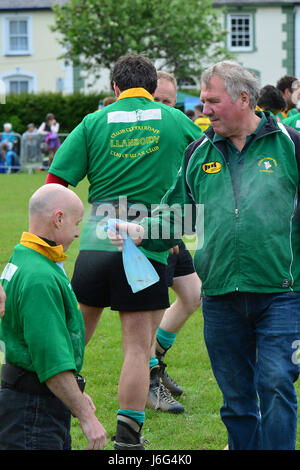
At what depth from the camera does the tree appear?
33906mm

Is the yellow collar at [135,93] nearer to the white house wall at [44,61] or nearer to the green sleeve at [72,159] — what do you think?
the green sleeve at [72,159]

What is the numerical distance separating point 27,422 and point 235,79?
6.35 feet

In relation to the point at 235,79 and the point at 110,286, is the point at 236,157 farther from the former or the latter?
the point at 110,286

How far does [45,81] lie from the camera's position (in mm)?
42406

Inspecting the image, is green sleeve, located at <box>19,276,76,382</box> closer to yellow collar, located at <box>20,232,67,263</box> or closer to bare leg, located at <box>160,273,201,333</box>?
yellow collar, located at <box>20,232,67,263</box>

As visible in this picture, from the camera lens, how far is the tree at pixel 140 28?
33.9 meters

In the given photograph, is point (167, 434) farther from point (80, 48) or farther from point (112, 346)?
point (80, 48)

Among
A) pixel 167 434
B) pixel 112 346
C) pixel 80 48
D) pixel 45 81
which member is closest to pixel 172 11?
pixel 80 48

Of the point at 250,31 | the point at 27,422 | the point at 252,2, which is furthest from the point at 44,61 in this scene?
the point at 27,422

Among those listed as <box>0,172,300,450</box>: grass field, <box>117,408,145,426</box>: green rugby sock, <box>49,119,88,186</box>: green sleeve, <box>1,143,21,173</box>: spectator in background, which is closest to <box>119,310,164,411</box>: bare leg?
<box>117,408,145,426</box>: green rugby sock

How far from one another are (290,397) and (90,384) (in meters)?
2.70

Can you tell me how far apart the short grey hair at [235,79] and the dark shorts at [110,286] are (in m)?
1.20

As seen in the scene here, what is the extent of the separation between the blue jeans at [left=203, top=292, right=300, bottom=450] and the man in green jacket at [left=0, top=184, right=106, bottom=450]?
943 millimetres

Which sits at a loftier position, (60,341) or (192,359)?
(60,341)
